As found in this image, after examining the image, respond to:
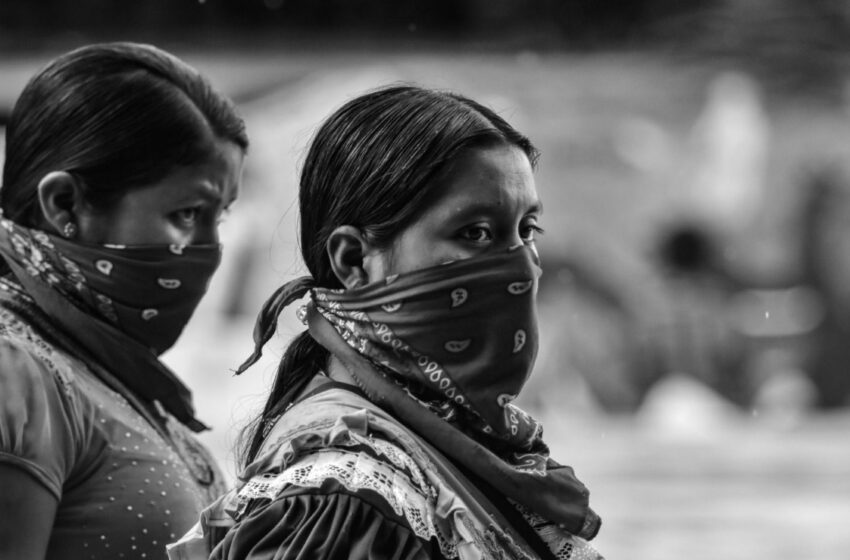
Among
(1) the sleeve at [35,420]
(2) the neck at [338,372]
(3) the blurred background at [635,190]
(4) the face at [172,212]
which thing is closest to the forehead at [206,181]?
(4) the face at [172,212]

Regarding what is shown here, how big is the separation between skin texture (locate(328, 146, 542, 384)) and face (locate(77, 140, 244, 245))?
0.71 meters

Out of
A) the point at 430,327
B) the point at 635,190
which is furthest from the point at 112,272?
the point at 635,190

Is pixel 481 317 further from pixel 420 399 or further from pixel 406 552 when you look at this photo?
pixel 406 552

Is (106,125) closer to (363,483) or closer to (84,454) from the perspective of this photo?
(84,454)

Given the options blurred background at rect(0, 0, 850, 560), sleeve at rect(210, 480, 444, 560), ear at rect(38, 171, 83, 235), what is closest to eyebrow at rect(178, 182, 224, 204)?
ear at rect(38, 171, 83, 235)

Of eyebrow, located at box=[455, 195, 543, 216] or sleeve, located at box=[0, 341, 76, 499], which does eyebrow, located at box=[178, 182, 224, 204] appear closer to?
sleeve, located at box=[0, 341, 76, 499]

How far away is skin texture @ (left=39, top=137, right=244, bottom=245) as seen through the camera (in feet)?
7.54

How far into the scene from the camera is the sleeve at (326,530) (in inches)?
57.6

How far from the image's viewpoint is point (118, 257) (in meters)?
2.28

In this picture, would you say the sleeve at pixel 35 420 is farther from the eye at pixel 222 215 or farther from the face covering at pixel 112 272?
the eye at pixel 222 215

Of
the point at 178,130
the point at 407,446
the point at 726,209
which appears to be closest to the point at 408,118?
the point at 407,446

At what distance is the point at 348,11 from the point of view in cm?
1150

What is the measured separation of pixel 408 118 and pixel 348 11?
1007cm

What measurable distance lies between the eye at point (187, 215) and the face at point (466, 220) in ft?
2.43
